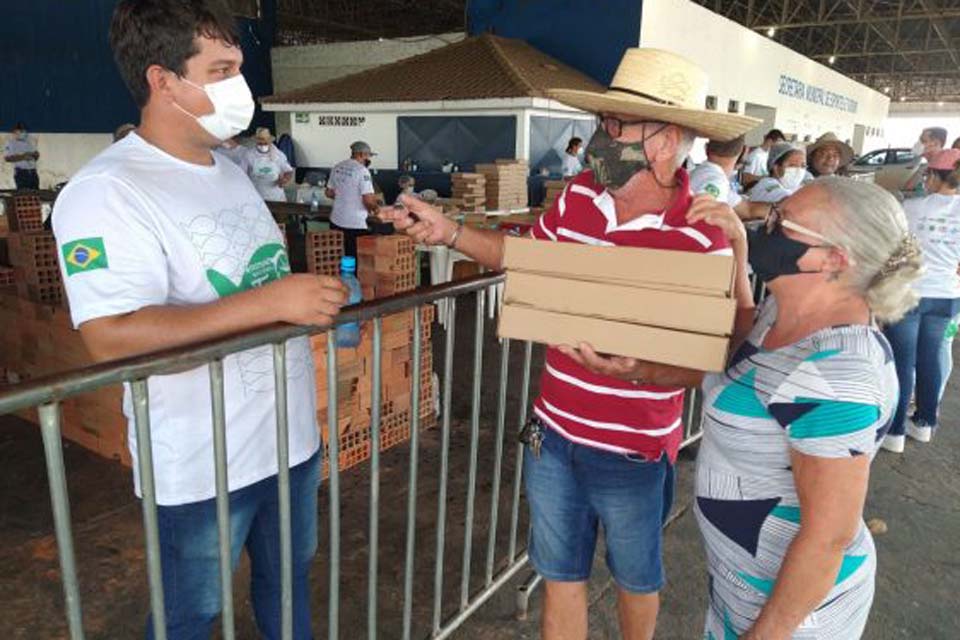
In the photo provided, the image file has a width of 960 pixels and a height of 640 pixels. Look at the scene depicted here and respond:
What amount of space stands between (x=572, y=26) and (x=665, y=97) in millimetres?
13226

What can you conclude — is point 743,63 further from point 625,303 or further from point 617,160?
point 625,303

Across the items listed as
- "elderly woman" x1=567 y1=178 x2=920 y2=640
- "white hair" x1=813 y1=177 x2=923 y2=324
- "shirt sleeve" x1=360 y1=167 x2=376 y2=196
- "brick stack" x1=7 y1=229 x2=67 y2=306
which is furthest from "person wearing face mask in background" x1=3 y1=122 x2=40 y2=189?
"white hair" x1=813 y1=177 x2=923 y2=324

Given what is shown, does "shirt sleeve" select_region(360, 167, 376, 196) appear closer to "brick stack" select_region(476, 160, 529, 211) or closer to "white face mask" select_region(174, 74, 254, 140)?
"brick stack" select_region(476, 160, 529, 211)

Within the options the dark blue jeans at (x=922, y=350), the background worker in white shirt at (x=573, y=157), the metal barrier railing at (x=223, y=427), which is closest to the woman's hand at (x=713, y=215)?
the metal barrier railing at (x=223, y=427)

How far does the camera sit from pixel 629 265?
1.52m

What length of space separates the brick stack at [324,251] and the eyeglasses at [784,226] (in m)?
3.13

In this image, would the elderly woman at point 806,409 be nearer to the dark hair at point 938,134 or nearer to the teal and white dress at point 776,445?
the teal and white dress at point 776,445

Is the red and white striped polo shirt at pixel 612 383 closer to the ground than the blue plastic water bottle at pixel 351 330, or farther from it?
farther from it

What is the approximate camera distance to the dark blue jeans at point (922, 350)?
4262 mm

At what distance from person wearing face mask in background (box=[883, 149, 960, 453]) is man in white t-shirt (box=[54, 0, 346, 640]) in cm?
397

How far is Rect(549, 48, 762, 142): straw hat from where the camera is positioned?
1.72m

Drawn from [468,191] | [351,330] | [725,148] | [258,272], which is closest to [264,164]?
[468,191]

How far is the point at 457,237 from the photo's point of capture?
7.29 ft

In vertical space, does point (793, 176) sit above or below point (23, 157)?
above
